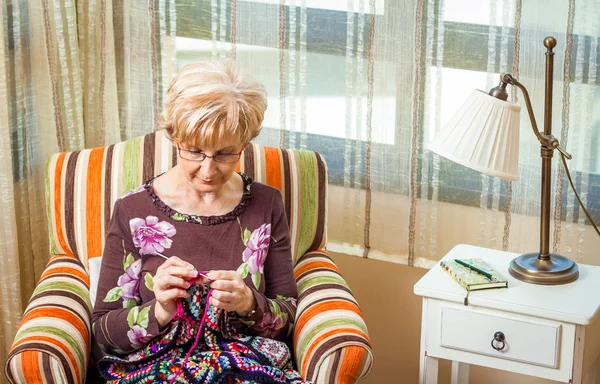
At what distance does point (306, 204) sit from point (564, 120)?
740 millimetres

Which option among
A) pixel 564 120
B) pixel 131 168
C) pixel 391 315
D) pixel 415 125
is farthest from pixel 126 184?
pixel 564 120

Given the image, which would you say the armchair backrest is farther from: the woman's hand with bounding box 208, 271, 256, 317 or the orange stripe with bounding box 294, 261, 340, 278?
the woman's hand with bounding box 208, 271, 256, 317

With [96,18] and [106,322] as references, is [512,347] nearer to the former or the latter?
[106,322]

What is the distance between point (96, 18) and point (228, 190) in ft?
3.41

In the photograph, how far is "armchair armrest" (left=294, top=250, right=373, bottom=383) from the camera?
1778mm

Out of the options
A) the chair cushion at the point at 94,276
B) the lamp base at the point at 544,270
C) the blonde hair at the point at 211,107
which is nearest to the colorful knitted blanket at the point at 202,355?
the chair cushion at the point at 94,276

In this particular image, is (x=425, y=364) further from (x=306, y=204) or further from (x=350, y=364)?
(x=306, y=204)

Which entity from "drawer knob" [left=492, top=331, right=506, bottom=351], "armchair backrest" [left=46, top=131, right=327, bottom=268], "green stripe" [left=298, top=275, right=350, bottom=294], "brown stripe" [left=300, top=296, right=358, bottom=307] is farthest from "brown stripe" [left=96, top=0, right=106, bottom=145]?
"drawer knob" [left=492, top=331, right=506, bottom=351]

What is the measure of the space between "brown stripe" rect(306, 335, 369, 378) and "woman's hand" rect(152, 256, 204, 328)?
1.05 feet

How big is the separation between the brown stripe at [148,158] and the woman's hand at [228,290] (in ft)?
1.63

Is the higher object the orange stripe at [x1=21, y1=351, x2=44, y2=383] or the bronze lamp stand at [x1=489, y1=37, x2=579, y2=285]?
the bronze lamp stand at [x1=489, y1=37, x2=579, y2=285]

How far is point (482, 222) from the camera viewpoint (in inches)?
94.6

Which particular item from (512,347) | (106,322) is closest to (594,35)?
(512,347)

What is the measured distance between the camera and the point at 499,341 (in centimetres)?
192
